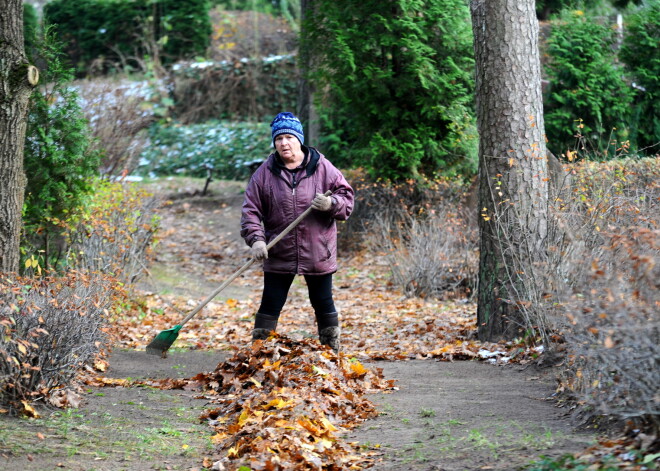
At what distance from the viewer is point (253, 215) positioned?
5691 millimetres

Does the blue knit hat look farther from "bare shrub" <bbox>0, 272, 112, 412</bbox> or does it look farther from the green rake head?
"bare shrub" <bbox>0, 272, 112, 412</bbox>

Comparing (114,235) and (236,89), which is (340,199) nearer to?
(114,235)

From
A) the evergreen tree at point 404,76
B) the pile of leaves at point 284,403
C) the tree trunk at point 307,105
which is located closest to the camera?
the pile of leaves at point 284,403

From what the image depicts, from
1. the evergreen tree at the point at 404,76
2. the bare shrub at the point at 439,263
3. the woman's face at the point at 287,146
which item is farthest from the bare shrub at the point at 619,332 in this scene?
the evergreen tree at the point at 404,76

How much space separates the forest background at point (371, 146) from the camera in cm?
416

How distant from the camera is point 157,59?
2275 centimetres

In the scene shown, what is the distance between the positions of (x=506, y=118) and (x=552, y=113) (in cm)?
819

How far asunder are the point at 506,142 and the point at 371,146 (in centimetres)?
662

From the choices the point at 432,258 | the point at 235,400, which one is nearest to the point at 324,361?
the point at 235,400

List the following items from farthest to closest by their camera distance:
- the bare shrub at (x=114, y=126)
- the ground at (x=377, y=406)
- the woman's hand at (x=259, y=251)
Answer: the bare shrub at (x=114, y=126), the woman's hand at (x=259, y=251), the ground at (x=377, y=406)

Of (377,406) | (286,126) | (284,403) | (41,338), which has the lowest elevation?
(377,406)

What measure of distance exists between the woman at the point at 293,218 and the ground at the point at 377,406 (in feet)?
2.67

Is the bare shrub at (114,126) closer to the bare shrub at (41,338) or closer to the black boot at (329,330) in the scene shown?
the black boot at (329,330)

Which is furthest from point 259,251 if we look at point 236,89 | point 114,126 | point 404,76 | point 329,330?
point 236,89
